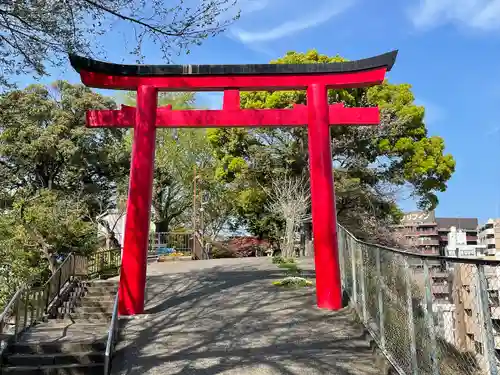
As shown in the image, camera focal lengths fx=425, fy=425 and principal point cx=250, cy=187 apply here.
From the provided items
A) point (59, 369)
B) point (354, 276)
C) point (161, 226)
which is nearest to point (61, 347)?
point (59, 369)

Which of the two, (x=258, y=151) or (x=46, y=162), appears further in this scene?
(x=46, y=162)

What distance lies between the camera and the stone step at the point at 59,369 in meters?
6.91

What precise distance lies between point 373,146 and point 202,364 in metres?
14.6

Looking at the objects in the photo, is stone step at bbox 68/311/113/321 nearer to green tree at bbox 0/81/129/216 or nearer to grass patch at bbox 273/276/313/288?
grass patch at bbox 273/276/313/288

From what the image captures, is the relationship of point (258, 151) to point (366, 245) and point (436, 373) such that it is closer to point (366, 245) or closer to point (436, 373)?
point (366, 245)

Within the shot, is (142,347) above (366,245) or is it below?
below

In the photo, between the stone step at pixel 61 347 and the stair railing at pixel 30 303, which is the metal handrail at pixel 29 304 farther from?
the stone step at pixel 61 347

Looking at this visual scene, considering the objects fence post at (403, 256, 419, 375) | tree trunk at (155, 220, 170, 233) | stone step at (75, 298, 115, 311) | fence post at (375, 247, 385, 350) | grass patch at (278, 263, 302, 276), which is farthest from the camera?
tree trunk at (155, 220, 170, 233)

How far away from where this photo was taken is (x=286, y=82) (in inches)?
340

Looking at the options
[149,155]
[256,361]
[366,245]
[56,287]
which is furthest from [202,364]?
[56,287]

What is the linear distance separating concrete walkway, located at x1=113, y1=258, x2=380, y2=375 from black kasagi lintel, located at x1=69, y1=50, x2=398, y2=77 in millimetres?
4569

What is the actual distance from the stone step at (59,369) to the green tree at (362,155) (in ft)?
40.2

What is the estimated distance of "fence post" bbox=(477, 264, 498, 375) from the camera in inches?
105

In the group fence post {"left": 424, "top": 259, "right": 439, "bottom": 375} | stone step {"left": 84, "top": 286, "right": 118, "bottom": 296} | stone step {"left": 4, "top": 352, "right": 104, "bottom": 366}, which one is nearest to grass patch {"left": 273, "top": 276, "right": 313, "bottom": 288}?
stone step {"left": 4, "top": 352, "right": 104, "bottom": 366}
